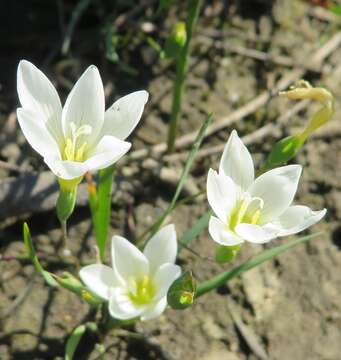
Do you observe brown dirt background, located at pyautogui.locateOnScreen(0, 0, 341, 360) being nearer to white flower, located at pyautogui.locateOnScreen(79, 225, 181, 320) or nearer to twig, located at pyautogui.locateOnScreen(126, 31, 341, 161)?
twig, located at pyautogui.locateOnScreen(126, 31, 341, 161)

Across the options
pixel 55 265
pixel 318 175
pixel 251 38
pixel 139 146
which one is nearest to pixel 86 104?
pixel 55 265

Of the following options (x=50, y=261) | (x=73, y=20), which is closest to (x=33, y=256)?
(x=50, y=261)

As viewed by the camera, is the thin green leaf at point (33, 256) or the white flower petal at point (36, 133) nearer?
the white flower petal at point (36, 133)

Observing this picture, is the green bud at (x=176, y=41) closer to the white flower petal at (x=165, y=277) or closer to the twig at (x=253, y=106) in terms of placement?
the twig at (x=253, y=106)

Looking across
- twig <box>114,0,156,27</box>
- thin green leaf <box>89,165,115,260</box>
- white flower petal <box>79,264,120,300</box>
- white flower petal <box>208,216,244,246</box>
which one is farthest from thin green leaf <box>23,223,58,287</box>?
twig <box>114,0,156,27</box>

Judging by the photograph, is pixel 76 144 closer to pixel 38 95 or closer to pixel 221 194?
pixel 38 95

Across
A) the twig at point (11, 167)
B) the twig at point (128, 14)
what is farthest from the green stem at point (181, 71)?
the twig at point (11, 167)
